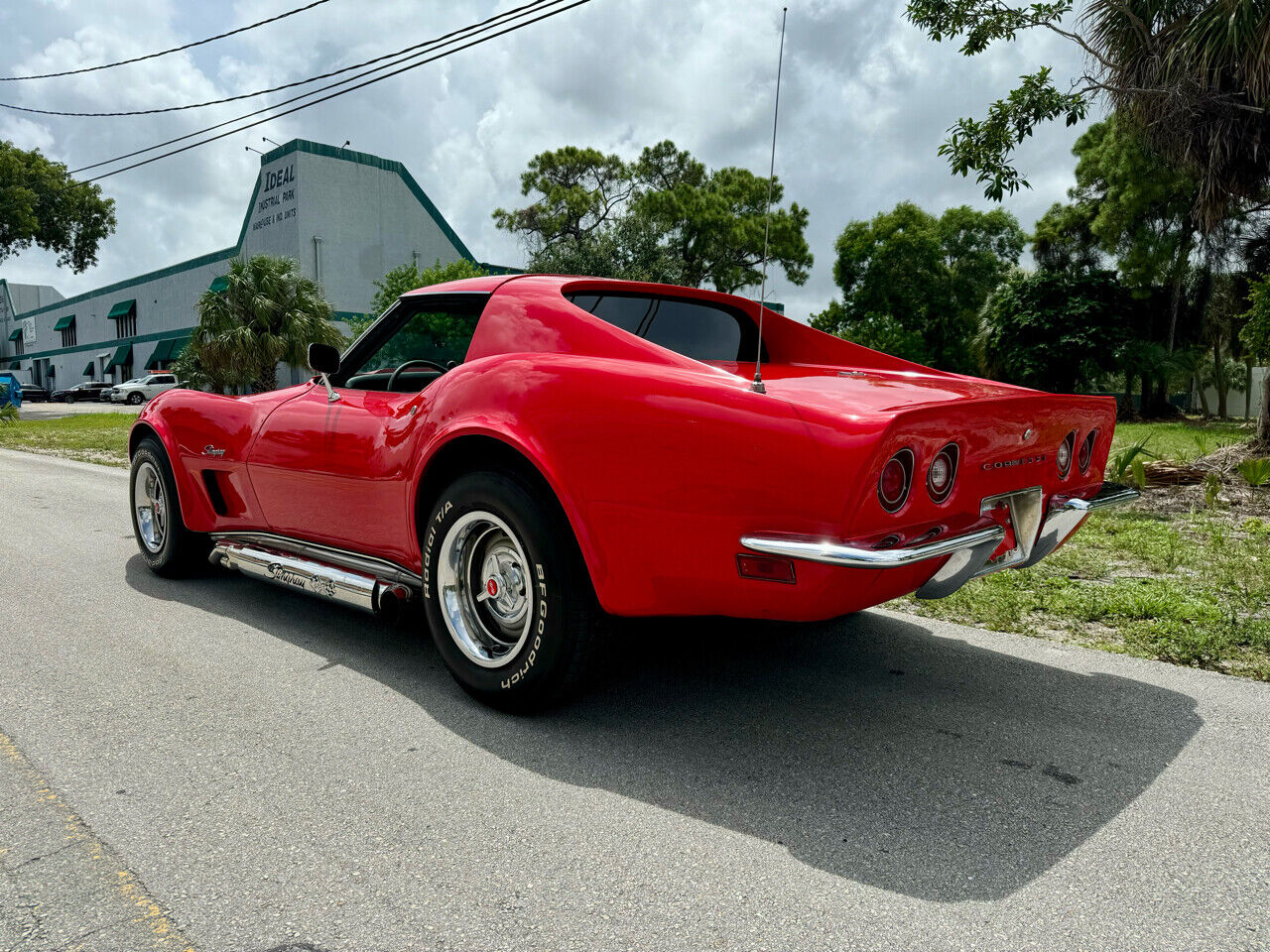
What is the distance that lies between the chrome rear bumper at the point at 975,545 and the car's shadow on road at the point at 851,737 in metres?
0.54

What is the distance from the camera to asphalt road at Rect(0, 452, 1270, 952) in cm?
191

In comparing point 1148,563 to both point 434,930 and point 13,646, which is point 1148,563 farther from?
point 13,646

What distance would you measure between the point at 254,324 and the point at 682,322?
76.1 feet

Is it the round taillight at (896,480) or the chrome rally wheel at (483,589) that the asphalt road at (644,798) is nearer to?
the chrome rally wheel at (483,589)

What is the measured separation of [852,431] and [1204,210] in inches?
434

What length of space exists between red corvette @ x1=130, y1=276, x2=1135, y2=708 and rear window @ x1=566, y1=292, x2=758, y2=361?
0.04 ft

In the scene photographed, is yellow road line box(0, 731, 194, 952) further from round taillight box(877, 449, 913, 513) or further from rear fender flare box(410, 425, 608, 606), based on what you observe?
round taillight box(877, 449, 913, 513)

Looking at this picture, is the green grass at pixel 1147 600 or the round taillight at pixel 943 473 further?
the green grass at pixel 1147 600

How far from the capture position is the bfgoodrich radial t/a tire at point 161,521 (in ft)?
15.6

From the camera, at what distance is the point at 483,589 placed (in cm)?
312

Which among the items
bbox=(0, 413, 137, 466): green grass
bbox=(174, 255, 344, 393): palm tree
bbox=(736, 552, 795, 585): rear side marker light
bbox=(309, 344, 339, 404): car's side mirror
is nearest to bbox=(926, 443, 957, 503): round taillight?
bbox=(736, 552, 795, 585): rear side marker light

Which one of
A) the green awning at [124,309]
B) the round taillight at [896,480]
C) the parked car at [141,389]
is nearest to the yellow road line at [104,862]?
the round taillight at [896,480]

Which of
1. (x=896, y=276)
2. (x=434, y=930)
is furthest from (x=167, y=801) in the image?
(x=896, y=276)

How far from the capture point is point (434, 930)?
1.87m
